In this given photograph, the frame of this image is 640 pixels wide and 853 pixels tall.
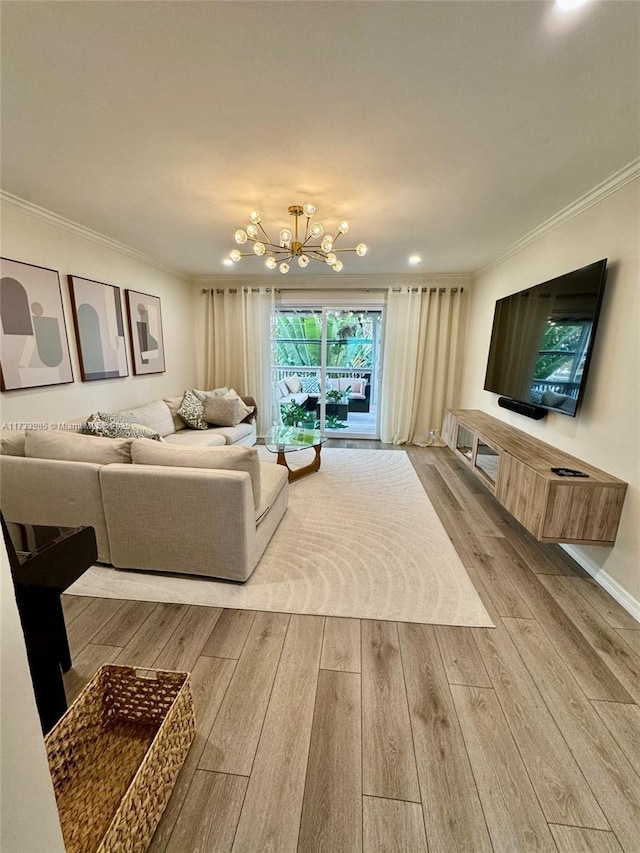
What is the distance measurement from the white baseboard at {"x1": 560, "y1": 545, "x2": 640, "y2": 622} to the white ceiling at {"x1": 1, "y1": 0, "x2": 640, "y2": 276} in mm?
2397

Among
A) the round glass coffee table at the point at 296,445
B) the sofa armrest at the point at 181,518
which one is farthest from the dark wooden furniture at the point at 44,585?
the round glass coffee table at the point at 296,445

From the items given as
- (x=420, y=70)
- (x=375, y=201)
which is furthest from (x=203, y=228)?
(x=420, y=70)

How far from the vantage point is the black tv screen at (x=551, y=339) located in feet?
7.14

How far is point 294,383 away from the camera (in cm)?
539

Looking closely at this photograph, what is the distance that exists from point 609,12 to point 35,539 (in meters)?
2.66

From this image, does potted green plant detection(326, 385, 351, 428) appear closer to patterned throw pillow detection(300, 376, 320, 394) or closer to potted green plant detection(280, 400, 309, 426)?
patterned throw pillow detection(300, 376, 320, 394)

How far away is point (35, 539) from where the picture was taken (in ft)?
4.14

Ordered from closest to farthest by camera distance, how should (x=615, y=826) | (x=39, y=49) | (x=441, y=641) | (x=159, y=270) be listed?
(x=615, y=826)
(x=39, y=49)
(x=441, y=641)
(x=159, y=270)

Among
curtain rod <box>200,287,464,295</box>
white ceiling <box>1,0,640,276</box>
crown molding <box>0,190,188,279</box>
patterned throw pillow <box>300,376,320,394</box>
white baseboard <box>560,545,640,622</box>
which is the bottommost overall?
white baseboard <box>560,545,640,622</box>

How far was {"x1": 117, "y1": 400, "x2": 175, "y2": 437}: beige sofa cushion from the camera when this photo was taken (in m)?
3.54

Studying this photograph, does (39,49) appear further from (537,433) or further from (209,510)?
(537,433)

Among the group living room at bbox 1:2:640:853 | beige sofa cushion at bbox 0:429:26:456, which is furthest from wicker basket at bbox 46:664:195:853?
beige sofa cushion at bbox 0:429:26:456

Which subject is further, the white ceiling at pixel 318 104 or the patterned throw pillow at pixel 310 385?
the patterned throw pillow at pixel 310 385

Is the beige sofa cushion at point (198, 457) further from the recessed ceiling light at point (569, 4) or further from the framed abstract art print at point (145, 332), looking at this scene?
the framed abstract art print at point (145, 332)
